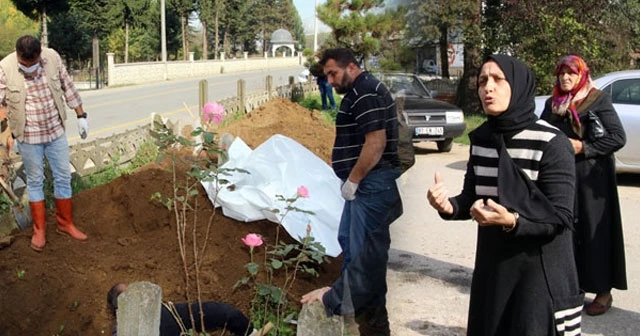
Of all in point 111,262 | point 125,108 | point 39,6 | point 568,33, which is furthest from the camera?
point 39,6

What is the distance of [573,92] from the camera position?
426 cm

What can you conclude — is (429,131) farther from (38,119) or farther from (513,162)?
(513,162)

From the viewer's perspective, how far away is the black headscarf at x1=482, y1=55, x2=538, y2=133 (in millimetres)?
2381

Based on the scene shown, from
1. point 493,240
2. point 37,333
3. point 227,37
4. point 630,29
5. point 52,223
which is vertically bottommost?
point 37,333

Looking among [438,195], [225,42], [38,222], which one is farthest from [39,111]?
[225,42]

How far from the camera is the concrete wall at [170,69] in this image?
119ft

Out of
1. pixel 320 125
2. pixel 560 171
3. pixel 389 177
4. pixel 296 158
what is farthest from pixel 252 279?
pixel 320 125

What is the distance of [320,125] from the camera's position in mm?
11711

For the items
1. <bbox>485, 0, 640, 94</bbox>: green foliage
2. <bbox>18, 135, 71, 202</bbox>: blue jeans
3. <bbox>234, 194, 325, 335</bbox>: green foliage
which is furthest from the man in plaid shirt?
<bbox>485, 0, 640, 94</bbox>: green foliage

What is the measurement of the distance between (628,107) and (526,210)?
23.5 ft

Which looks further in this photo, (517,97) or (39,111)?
(39,111)

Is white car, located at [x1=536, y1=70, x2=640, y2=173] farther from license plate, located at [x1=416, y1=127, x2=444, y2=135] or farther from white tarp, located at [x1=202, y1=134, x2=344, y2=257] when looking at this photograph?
white tarp, located at [x1=202, y1=134, x2=344, y2=257]

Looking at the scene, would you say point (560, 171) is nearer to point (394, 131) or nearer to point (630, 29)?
point (394, 131)

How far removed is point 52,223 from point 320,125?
6.88 m
